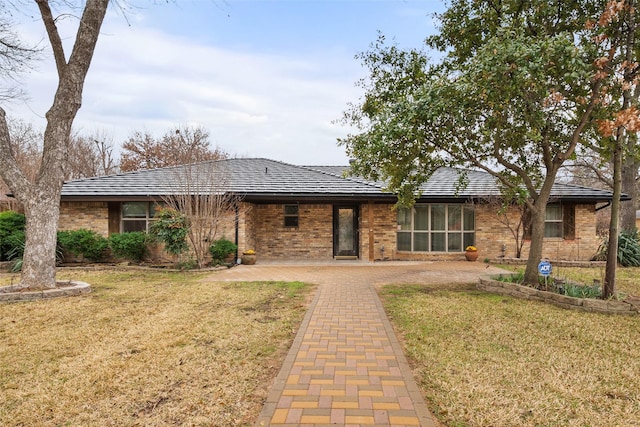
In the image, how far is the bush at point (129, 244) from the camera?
1121cm

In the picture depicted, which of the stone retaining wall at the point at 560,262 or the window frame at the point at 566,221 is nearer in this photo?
the stone retaining wall at the point at 560,262

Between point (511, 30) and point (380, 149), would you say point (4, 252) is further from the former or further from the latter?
point (511, 30)

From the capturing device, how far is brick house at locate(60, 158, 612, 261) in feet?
40.3

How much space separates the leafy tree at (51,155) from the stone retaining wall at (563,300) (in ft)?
32.4

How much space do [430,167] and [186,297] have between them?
633 centimetres

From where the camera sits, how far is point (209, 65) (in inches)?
531

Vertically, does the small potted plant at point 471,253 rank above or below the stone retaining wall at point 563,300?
above

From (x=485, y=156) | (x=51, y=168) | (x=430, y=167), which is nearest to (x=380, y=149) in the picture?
(x=430, y=167)

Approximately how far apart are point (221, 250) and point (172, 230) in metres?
1.79

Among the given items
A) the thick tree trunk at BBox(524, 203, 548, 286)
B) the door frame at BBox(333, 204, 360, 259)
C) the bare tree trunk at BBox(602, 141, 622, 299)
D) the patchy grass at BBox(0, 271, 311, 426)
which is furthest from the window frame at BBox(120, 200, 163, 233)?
the bare tree trunk at BBox(602, 141, 622, 299)

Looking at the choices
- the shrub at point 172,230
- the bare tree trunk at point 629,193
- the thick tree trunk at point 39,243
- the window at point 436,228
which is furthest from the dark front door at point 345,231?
the bare tree trunk at point 629,193

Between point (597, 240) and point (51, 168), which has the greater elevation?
point (51, 168)

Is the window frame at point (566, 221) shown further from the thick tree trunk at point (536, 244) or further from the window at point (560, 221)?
the thick tree trunk at point (536, 244)

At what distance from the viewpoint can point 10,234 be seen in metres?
11.3
